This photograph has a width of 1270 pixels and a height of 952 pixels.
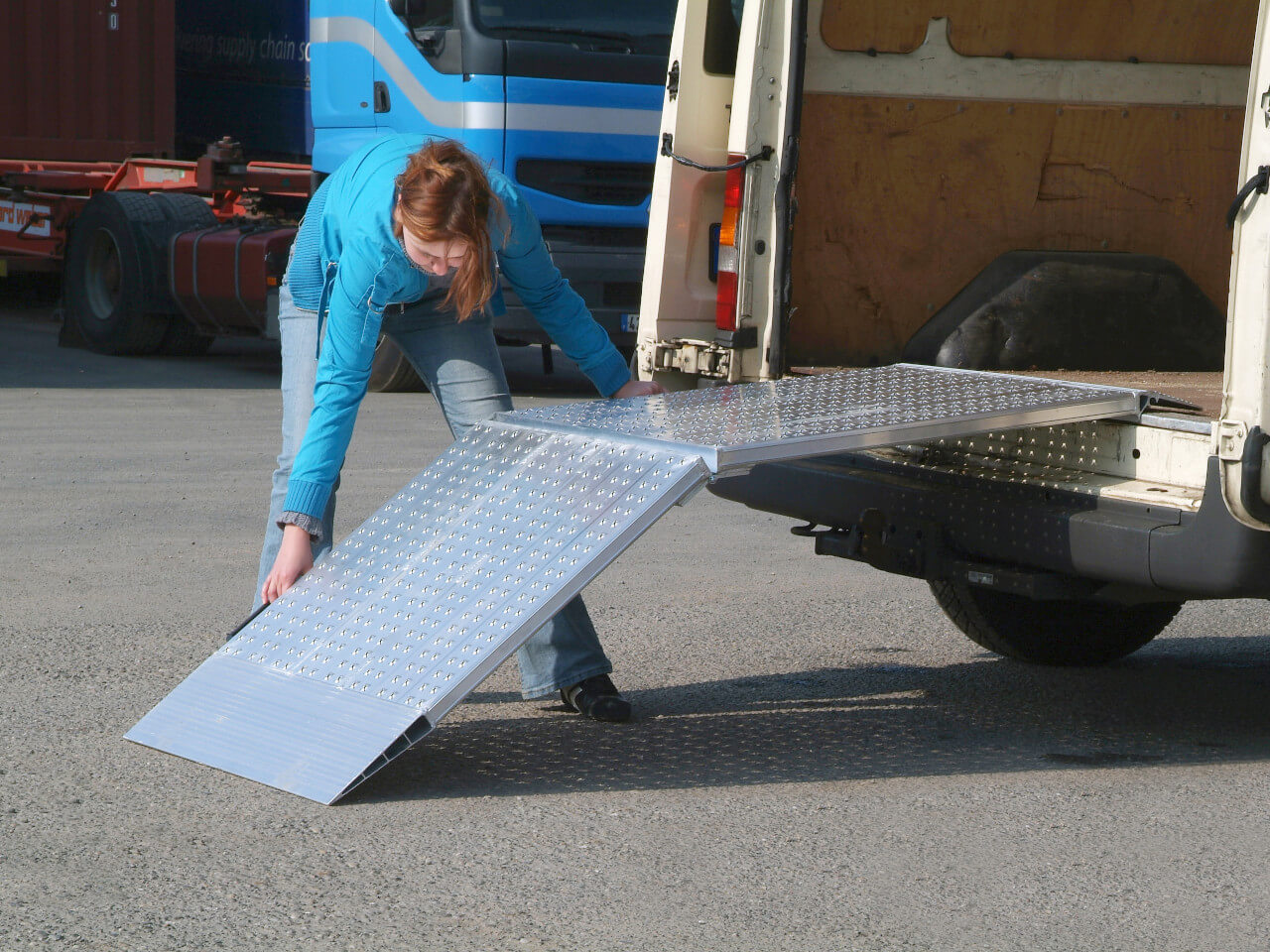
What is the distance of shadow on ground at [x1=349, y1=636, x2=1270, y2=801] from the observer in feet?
13.1

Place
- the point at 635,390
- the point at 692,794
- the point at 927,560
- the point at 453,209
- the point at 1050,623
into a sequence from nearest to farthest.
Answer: the point at 453,209 < the point at 692,794 < the point at 927,560 < the point at 635,390 < the point at 1050,623

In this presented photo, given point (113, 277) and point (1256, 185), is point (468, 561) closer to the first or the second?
point (1256, 185)

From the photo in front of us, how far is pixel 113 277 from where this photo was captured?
13172mm

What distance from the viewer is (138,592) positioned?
19.0ft

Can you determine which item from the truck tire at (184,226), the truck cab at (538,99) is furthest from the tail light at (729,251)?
the truck tire at (184,226)

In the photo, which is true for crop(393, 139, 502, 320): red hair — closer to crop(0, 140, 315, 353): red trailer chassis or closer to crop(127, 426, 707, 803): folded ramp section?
crop(127, 426, 707, 803): folded ramp section

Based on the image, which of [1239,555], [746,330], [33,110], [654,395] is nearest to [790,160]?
[746,330]

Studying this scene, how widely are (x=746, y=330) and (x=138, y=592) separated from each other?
223 centimetres

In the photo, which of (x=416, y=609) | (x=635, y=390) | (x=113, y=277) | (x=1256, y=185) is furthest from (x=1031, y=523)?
(x=113, y=277)

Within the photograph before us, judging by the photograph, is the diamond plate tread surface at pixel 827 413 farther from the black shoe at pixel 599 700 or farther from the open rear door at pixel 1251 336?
the black shoe at pixel 599 700

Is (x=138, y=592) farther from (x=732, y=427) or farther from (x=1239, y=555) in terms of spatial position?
(x=1239, y=555)

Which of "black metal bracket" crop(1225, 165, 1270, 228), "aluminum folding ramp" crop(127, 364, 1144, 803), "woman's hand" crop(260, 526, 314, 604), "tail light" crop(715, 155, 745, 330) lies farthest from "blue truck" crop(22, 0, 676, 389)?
"black metal bracket" crop(1225, 165, 1270, 228)

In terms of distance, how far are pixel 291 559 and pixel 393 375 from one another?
7.16m

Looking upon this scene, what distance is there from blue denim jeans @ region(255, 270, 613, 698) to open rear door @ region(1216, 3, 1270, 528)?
160 cm
